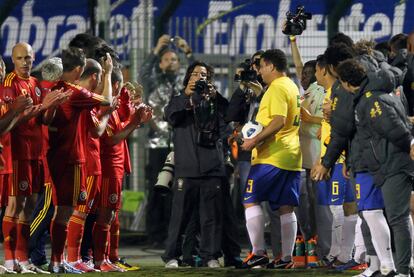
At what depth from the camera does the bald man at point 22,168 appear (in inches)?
445

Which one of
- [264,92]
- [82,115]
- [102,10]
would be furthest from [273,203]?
[102,10]

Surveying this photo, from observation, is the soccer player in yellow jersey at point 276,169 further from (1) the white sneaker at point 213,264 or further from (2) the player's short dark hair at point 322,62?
(1) the white sneaker at point 213,264

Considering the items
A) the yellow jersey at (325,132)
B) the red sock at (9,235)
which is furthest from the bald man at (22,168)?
the yellow jersey at (325,132)

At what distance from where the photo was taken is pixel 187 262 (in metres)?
13.1

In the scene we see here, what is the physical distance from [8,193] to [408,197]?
10.6 ft

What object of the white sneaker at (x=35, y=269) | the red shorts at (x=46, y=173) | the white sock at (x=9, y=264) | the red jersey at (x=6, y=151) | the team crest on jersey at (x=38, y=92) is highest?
the team crest on jersey at (x=38, y=92)

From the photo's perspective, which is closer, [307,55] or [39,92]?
[39,92]

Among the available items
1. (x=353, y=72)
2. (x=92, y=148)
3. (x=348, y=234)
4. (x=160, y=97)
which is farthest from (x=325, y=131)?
(x=160, y=97)

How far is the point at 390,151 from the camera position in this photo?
10.6 metres

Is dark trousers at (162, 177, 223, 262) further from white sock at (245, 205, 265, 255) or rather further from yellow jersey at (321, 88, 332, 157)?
yellow jersey at (321, 88, 332, 157)

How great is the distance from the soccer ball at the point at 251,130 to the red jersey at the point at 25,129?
178 cm

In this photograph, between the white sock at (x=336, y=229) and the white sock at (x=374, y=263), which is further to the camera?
the white sock at (x=336, y=229)

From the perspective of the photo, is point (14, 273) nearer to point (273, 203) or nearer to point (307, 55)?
point (273, 203)

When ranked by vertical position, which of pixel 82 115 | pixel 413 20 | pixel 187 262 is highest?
pixel 413 20
